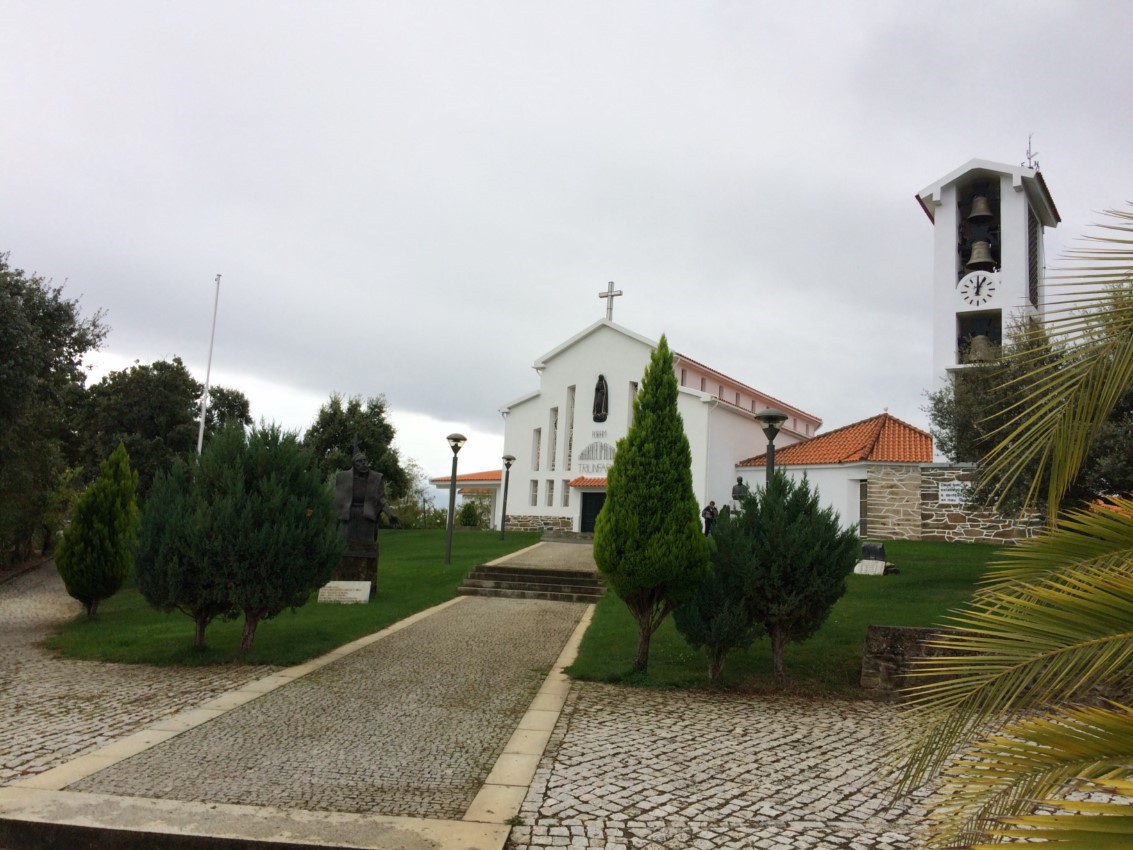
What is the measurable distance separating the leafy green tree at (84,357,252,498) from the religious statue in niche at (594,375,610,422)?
46.5ft

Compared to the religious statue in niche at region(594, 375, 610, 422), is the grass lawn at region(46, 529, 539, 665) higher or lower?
lower

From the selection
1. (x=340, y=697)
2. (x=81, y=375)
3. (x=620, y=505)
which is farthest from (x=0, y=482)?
(x=620, y=505)

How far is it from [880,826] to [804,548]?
4.02m

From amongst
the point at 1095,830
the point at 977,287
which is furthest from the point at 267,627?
the point at 977,287

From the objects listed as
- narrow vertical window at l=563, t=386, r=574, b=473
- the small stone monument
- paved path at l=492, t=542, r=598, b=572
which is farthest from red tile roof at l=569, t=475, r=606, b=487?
the small stone monument

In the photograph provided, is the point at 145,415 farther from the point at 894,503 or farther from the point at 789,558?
the point at 789,558

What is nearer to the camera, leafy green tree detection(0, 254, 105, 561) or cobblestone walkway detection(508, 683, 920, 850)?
cobblestone walkway detection(508, 683, 920, 850)

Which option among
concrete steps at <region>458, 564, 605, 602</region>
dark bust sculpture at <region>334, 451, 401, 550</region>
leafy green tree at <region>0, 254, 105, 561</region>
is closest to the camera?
leafy green tree at <region>0, 254, 105, 561</region>

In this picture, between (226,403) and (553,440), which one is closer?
(553,440)

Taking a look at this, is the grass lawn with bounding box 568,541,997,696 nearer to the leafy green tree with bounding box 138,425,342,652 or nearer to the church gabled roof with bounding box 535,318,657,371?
the leafy green tree with bounding box 138,425,342,652

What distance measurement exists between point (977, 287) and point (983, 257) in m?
0.90

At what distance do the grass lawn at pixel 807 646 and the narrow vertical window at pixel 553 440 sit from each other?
18.6 m

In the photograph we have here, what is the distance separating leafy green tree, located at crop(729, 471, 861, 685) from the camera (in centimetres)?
840

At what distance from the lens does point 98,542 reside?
13.5 m
